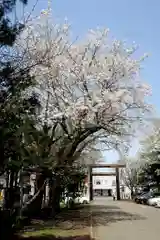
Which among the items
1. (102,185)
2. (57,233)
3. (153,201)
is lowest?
(57,233)

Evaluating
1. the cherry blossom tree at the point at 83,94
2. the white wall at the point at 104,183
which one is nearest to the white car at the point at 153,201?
the cherry blossom tree at the point at 83,94

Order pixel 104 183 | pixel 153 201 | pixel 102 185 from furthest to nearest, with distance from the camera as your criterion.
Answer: pixel 104 183 → pixel 102 185 → pixel 153 201

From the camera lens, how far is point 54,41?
72.3 feet

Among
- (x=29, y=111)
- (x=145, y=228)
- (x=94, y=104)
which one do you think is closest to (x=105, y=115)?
(x=94, y=104)

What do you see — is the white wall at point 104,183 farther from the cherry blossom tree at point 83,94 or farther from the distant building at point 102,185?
the cherry blossom tree at point 83,94

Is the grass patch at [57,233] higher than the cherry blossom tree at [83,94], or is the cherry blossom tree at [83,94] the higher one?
the cherry blossom tree at [83,94]

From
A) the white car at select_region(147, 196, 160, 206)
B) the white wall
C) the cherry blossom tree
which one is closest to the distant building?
the white wall

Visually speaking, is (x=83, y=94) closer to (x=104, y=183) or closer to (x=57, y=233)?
(x=57, y=233)

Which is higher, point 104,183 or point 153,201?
point 104,183

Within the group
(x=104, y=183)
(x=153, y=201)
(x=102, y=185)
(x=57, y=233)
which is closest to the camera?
(x=57, y=233)

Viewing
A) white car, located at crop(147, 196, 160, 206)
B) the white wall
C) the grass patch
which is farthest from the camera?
the white wall

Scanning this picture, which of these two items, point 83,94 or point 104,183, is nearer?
point 83,94

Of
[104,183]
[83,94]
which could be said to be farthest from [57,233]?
[104,183]

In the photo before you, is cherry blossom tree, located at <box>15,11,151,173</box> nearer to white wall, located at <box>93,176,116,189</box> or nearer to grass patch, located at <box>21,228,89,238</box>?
grass patch, located at <box>21,228,89,238</box>
